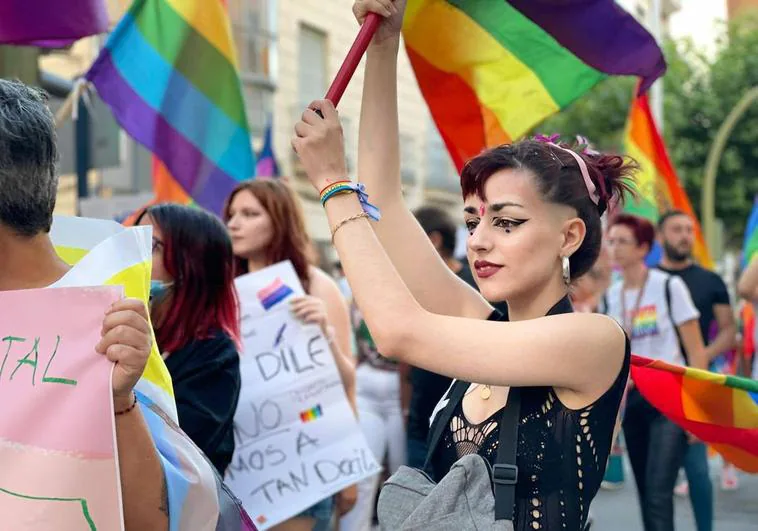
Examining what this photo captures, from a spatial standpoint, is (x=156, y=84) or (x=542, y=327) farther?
(x=156, y=84)

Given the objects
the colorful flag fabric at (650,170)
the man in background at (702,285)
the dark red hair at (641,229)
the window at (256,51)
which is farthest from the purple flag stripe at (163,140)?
the window at (256,51)

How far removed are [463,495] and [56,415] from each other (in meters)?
0.78

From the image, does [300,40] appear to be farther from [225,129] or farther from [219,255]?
[219,255]

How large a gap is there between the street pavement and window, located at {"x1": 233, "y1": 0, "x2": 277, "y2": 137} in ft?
47.9

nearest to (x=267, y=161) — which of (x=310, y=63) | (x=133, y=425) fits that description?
(x=133, y=425)

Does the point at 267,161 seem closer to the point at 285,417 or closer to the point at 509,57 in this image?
the point at 285,417

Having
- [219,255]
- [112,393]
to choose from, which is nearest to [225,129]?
[219,255]

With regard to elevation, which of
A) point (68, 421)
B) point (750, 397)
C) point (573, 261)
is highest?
point (573, 261)

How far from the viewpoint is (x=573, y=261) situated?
2430 mm

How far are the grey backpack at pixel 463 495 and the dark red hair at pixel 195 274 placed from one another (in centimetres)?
119

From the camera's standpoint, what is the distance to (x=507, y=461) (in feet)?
7.16

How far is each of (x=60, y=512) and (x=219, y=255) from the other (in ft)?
5.62

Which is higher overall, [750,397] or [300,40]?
[300,40]

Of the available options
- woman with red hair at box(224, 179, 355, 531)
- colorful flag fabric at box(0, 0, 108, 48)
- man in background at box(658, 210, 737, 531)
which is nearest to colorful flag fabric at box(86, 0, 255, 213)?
woman with red hair at box(224, 179, 355, 531)
